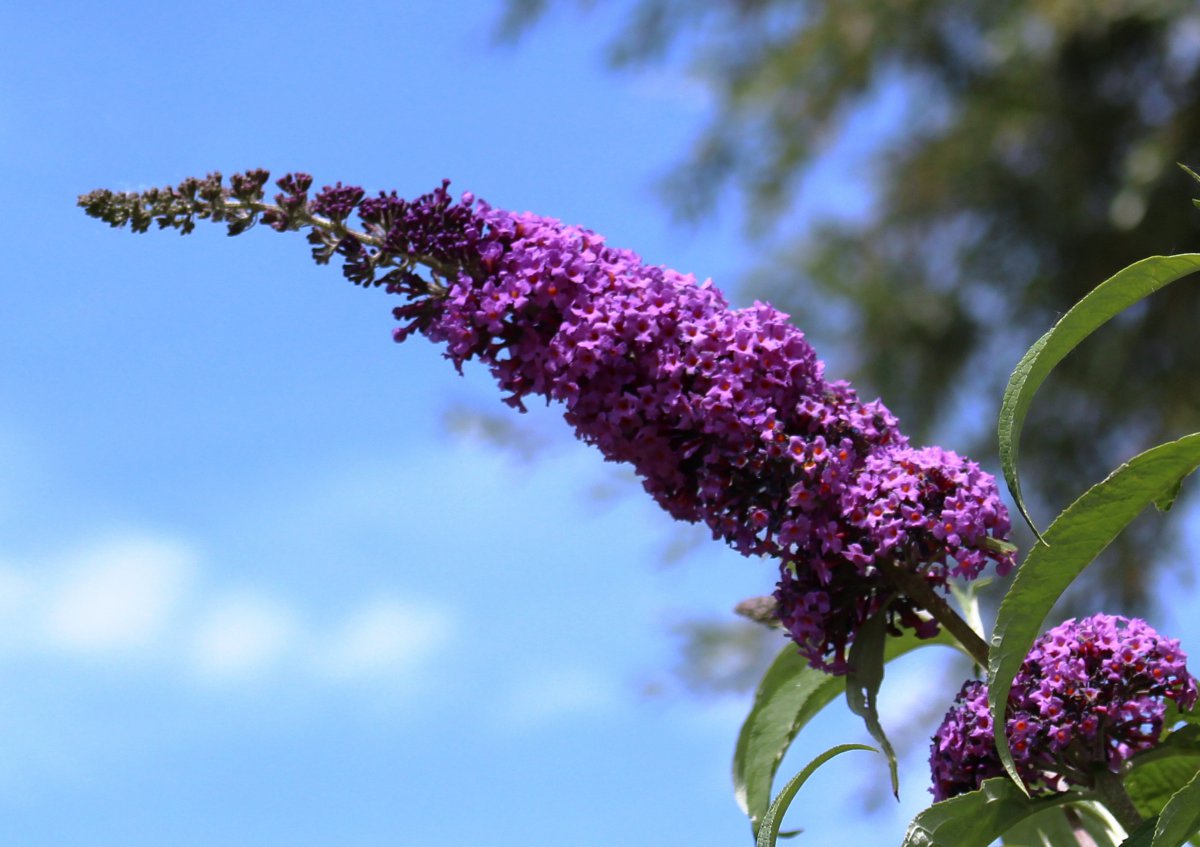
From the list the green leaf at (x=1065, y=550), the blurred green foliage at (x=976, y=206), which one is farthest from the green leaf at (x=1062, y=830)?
the blurred green foliage at (x=976, y=206)

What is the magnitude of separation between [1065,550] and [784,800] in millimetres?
361

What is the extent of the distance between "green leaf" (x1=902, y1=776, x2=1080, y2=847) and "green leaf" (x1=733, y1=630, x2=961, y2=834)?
1.04 feet

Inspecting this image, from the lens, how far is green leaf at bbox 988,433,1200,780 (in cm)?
128

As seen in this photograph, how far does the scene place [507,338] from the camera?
5.53 feet

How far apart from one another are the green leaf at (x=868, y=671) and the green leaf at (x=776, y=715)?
6.3 inches

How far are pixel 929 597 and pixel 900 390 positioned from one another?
6.47 m

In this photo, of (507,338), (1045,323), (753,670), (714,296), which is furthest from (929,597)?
(1045,323)

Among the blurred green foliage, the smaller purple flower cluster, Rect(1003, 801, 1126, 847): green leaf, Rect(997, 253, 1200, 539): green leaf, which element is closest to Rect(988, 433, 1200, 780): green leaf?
Rect(997, 253, 1200, 539): green leaf

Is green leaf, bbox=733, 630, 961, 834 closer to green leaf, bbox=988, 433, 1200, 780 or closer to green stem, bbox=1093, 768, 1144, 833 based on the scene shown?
green stem, bbox=1093, 768, 1144, 833

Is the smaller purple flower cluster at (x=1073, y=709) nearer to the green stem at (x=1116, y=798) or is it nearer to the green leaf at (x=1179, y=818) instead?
the green stem at (x=1116, y=798)

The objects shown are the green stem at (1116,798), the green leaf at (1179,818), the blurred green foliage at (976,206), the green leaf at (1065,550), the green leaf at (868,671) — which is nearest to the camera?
the green leaf at (1179,818)

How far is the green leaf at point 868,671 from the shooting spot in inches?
59.9

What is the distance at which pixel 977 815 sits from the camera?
4.53 ft

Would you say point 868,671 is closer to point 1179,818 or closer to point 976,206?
point 1179,818
